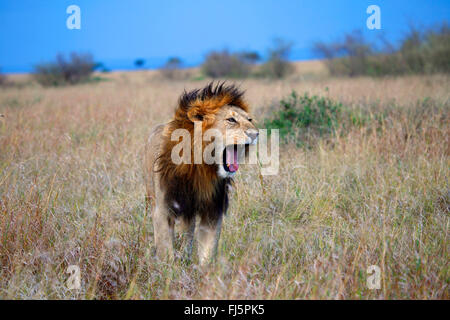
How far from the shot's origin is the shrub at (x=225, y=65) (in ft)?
97.0

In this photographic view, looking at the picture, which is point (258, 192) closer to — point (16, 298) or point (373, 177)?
point (373, 177)

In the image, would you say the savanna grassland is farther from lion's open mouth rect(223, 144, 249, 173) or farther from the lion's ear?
the lion's ear

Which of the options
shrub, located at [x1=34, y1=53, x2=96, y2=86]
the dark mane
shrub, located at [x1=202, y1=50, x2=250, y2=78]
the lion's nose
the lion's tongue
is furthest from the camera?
shrub, located at [x1=202, y1=50, x2=250, y2=78]

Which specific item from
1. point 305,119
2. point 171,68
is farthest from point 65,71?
point 305,119

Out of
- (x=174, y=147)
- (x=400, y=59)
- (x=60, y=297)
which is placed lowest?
(x=60, y=297)

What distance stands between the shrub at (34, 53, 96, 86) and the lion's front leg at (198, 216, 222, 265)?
81.0ft

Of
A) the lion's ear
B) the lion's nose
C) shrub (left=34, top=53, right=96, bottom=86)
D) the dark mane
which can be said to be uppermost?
shrub (left=34, top=53, right=96, bottom=86)

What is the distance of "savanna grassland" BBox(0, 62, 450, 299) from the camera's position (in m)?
2.62

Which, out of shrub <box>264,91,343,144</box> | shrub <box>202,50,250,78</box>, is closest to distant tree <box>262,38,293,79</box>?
shrub <box>202,50,250,78</box>

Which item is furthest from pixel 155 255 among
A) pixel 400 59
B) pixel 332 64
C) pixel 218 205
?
pixel 332 64

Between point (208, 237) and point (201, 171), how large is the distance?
0.59m

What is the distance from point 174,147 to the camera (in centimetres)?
284

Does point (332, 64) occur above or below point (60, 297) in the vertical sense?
above

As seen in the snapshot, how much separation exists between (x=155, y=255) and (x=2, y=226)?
1382 millimetres
